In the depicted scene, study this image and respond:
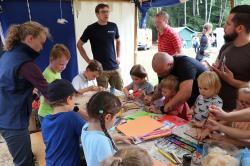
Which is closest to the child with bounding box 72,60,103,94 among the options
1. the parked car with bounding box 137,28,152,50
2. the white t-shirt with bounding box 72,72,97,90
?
the white t-shirt with bounding box 72,72,97,90

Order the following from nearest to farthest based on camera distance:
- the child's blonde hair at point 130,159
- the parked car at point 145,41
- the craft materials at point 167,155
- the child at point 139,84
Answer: the child's blonde hair at point 130,159
the craft materials at point 167,155
the child at point 139,84
the parked car at point 145,41

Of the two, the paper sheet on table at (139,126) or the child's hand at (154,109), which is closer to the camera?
the paper sheet on table at (139,126)

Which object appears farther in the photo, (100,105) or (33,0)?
(33,0)

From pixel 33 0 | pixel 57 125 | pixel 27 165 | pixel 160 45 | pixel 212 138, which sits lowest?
pixel 27 165

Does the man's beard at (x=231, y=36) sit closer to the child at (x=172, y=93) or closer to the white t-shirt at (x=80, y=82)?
the child at (x=172, y=93)

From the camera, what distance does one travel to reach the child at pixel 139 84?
2594 millimetres

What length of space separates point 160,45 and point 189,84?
208 cm

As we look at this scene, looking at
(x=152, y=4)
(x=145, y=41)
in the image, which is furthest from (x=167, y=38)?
(x=145, y=41)

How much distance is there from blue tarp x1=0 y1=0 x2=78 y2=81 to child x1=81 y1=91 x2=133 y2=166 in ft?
9.23

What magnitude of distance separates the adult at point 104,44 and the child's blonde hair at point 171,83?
151 cm

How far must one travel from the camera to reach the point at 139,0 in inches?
186

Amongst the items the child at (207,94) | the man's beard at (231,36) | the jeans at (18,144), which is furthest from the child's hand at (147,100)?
the jeans at (18,144)

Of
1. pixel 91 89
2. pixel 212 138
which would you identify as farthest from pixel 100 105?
pixel 91 89

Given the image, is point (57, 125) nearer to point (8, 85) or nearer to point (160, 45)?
point (8, 85)
